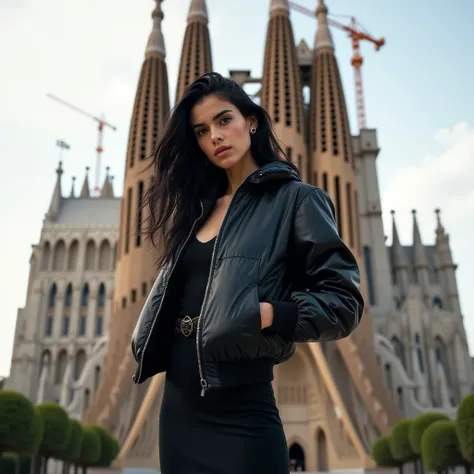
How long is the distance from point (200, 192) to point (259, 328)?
31.9 inches

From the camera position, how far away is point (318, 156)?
30.0m

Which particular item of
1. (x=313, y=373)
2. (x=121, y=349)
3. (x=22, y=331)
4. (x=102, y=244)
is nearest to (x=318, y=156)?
(x=313, y=373)

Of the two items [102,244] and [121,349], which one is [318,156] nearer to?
[121,349]

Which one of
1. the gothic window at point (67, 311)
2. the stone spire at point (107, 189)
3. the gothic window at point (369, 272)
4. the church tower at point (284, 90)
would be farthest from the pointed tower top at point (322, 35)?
the stone spire at point (107, 189)

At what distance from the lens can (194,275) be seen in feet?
6.47

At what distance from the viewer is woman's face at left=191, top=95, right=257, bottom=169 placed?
2105 millimetres

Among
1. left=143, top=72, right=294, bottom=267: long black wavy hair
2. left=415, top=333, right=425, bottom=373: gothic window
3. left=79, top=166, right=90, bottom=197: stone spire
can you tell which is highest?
left=79, top=166, right=90, bottom=197: stone spire

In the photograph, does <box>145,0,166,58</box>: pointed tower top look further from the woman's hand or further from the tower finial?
the woman's hand

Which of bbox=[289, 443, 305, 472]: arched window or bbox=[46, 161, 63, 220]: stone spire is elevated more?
bbox=[46, 161, 63, 220]: stone spire

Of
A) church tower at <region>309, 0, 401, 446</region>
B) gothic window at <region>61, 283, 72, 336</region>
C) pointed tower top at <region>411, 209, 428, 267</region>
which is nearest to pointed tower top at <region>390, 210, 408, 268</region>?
pointed tower top at <region>411, 209, 428, 267</region>

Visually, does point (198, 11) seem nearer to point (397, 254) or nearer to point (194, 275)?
point (397, 254)

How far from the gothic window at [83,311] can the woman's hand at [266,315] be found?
43492mm

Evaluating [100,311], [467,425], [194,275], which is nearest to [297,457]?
[467,425]

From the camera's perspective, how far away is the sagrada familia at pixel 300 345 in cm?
2589
